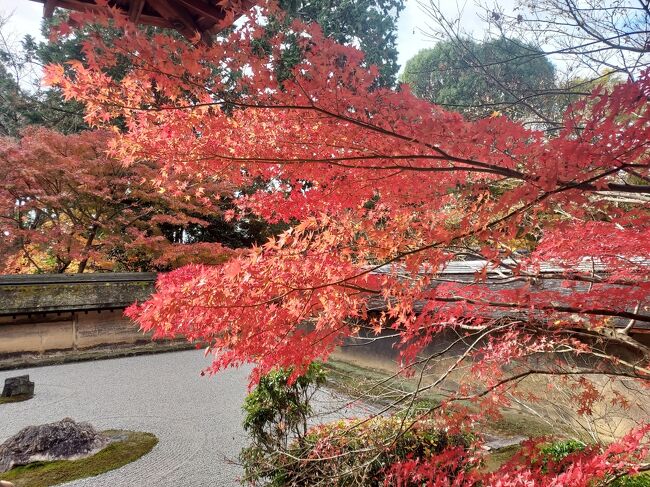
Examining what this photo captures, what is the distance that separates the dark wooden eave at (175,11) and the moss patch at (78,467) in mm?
4389

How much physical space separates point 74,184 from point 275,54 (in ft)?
33.5

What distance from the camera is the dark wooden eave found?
102 inches

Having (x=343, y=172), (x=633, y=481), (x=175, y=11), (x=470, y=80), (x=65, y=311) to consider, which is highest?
(x=470, y=80)

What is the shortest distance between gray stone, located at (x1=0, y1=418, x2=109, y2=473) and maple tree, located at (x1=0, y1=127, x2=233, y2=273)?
448 cm

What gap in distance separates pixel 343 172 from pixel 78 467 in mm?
4569

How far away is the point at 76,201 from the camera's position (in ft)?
34.6

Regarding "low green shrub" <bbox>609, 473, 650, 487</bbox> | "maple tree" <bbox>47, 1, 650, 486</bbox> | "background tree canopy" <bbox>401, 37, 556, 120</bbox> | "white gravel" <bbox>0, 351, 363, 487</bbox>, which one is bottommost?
"white gravel" <bbox>0, 351, 363, 487</bbox>

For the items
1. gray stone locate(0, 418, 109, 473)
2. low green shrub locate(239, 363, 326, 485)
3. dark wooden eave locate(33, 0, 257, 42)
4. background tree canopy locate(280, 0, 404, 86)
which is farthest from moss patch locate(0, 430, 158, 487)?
background tree canopy locate(280, 0, 404, 86)

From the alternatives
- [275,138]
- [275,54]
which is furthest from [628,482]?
[275,54]

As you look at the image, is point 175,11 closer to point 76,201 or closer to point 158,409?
point 158,409

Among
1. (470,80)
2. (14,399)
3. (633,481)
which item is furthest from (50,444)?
(470,80)

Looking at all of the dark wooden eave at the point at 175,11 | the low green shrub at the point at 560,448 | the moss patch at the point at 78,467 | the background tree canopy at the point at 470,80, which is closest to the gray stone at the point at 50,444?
the moss patch at the point at 78,467

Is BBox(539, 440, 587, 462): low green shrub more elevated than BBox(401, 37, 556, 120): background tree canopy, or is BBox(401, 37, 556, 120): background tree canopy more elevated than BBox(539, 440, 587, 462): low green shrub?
BBox(401, 37, 556, 120): background tree canopy

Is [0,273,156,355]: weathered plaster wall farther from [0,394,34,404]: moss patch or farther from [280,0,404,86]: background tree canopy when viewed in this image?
[280,0,404,86]: background tree canopy
